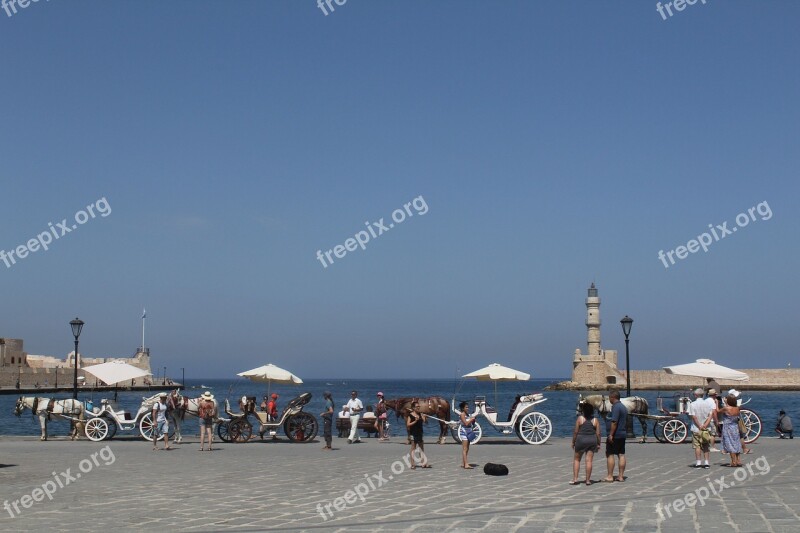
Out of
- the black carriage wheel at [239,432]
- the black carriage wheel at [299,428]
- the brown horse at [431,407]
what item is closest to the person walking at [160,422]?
the black carriage wheel at [239,432]

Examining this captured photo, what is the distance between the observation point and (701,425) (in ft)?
58.6

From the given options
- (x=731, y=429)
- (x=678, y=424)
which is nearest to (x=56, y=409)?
(x=678, y=424)

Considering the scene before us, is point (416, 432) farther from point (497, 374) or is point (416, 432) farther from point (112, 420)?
point (112, 420)

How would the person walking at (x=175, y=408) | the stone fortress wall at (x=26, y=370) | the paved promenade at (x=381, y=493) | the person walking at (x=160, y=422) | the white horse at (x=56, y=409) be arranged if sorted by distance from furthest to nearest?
the stone fortress wall at (x=26, y=370) → the white horse at (x=56, y=409) → the person walking at (x=175, y=408) → the person walking at (x=160, y=422) → the paved promenade at (x=381, y=493)

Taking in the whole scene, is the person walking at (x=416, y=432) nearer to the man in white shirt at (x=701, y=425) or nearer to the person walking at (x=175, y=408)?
the man in white shirt at (x=701, y=425)

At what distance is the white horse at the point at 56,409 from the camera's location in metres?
25.5

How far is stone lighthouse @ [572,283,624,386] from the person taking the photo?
11675 cm

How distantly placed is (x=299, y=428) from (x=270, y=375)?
2537 mm

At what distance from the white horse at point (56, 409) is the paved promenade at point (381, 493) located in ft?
14.7

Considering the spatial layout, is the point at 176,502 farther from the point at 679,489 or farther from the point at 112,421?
the point at 112,421

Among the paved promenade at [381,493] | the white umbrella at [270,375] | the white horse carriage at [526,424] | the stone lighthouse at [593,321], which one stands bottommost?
the paved promenade at [381,493]

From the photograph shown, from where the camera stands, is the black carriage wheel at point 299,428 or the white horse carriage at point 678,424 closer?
the white horse carriage at point 678,424

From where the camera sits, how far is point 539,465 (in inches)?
707

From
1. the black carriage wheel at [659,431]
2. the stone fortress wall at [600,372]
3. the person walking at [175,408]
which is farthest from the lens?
the stone fortress wall at [600,372]
